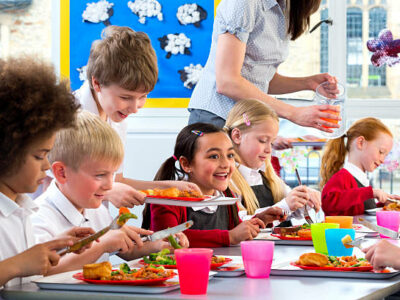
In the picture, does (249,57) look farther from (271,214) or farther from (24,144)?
(24,144)

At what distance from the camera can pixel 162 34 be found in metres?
4.78

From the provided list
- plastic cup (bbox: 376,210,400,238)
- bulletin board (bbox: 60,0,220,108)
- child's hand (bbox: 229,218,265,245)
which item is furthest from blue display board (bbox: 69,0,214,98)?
child's hand (bbox: 229,218,265,245)

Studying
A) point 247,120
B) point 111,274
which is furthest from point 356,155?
point 111,274

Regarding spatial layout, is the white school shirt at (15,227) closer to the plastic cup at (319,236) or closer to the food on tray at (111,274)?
the food on tray at (111,274)

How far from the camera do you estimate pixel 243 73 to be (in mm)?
2736

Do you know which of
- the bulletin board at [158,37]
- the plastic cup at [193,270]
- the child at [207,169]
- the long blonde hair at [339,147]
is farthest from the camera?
the bulletin board at [158,37]

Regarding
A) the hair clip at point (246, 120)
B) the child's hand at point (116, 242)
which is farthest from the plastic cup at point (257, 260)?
the hair clip at point (246, 120)

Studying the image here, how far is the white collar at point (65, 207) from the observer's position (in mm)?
1780

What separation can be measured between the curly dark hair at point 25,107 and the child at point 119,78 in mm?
790

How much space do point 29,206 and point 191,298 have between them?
0.45 m

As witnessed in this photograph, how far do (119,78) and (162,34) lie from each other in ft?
8.82

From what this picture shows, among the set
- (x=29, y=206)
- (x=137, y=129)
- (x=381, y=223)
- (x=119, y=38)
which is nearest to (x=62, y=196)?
(x=29, y=206)

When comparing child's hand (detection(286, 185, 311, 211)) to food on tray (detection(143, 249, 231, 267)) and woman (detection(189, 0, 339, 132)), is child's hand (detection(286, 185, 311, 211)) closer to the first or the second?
woman (detection(189, 0, 339, 132))

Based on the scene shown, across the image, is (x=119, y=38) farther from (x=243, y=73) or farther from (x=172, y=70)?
(x=172, y=70)
